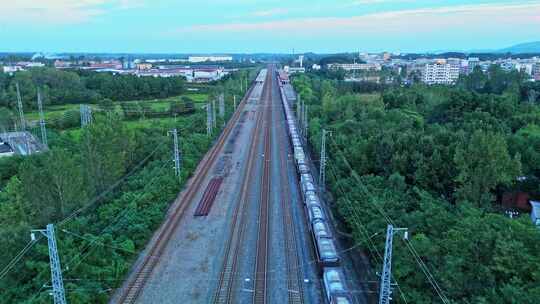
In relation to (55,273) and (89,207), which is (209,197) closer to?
(89,207)

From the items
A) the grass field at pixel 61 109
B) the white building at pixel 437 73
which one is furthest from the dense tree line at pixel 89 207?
the white building at pixel 437 73

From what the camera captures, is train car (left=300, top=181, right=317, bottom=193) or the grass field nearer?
train car (left=300, top=181, right=317, bottom=193)

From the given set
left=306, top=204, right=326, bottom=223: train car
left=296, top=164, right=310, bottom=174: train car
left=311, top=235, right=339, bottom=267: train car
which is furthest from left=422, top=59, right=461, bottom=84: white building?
left=311, top=235, right=339, bottom=267: train car

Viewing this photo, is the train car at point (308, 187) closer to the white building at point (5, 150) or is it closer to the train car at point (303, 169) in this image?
the train car at point (303, 169)

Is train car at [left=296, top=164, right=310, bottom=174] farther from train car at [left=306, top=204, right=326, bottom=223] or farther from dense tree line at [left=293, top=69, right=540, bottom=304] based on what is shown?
train car at [left=306, top=204, right=326, bottom=223]

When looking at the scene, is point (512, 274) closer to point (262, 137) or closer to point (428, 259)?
point (428, 259)
